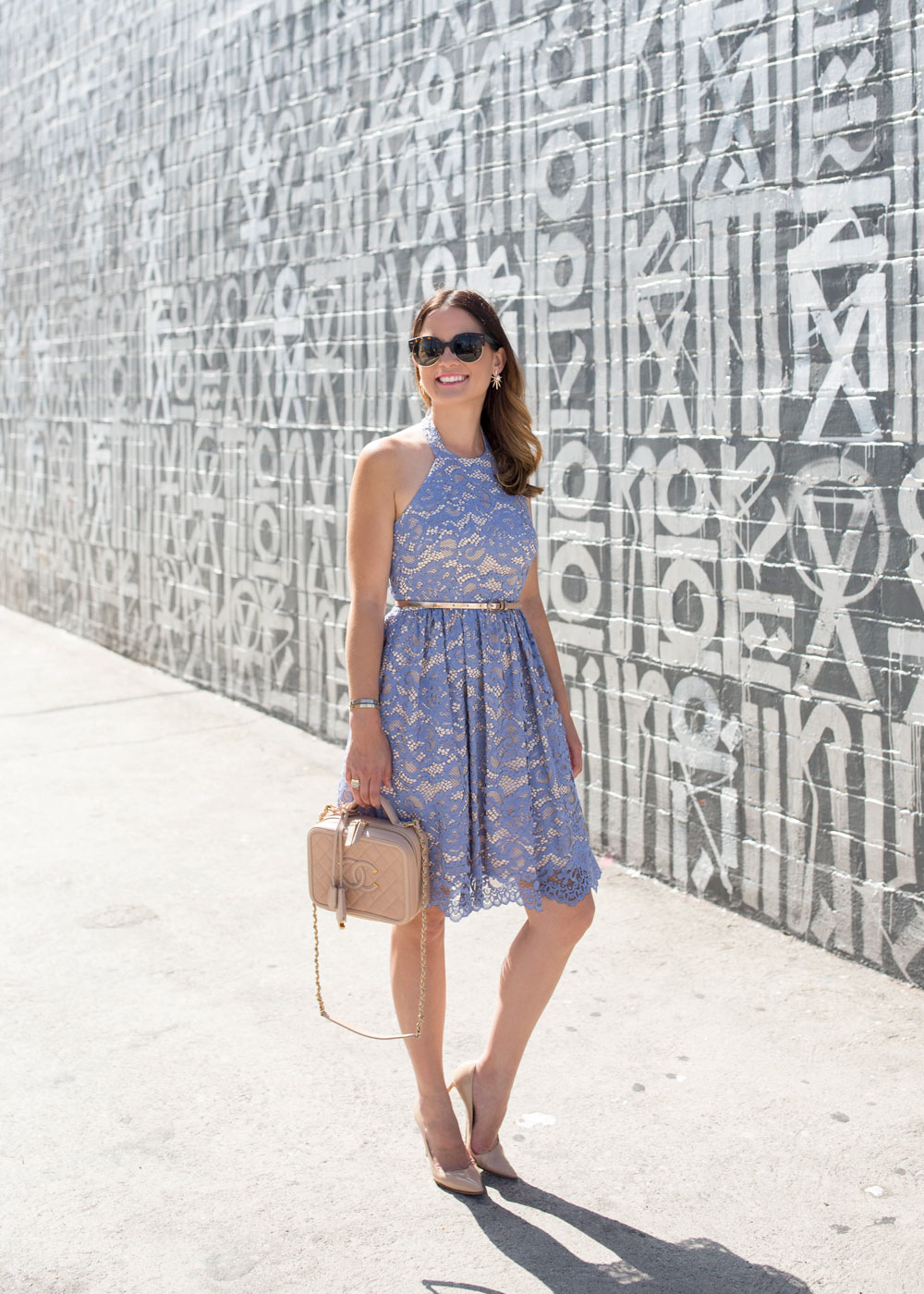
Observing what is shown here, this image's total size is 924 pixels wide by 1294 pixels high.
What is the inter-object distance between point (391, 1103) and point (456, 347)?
72.8 inches

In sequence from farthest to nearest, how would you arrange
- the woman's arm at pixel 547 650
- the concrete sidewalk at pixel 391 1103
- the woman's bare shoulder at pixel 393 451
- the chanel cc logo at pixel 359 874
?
the woman's arm at pixel 547 650 < the woman's bare shoulder at pixel 393 451 < the chanel cc logo at pixel 359 874 < the concrete sidewalk at pixel 391 1103

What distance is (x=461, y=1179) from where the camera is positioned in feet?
10.3

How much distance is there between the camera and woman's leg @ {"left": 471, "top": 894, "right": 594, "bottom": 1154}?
3.19 metres

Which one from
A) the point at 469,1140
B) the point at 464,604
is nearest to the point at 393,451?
the point at 464,604

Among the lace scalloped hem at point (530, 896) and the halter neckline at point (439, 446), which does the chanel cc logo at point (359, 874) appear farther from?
the halter neckline at point (439, 446)

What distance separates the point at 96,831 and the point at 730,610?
267 centimetres

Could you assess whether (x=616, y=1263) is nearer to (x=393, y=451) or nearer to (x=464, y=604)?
(x=464, y=604)

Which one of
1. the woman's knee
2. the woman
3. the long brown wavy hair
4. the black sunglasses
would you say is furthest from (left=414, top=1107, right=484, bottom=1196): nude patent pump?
the black sunglasses

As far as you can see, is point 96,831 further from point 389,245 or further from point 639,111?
point 639,111

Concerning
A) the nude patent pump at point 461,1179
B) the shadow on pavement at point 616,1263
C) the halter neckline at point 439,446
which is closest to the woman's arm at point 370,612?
the halter neckline at point 439,446

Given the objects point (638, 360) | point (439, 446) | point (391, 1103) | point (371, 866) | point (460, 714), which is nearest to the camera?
point (371, 866)

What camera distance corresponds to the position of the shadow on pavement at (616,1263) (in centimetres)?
281

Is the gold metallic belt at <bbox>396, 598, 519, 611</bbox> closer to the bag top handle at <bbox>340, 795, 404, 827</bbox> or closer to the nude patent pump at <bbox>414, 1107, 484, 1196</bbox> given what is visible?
the bag top handle at <bbox>340, 795, 404, 827</bbox>

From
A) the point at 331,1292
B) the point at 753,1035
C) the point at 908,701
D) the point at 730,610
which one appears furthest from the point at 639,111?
the point at 331,1292
